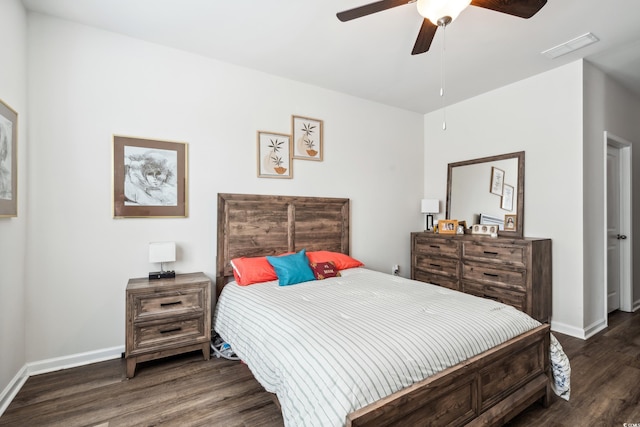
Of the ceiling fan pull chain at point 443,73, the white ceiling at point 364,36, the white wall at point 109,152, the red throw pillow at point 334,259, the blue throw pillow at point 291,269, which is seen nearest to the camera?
the white ceiling at point 364,36

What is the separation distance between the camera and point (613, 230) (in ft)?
12.3

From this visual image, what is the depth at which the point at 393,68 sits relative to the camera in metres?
3.28

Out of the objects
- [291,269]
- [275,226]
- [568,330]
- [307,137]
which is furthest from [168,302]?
[568,330]

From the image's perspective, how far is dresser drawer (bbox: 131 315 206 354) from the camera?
7.81ft

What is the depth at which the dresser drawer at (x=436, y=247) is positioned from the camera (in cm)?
383

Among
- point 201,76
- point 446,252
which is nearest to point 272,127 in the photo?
point 201,76

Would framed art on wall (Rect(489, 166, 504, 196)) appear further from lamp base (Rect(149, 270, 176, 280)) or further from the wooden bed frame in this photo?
lamp base (Rect(149, 270, 176, 280))

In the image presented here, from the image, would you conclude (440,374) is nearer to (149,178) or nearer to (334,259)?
(334,259)

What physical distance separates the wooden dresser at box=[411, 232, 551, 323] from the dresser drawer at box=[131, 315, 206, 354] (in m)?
2.95

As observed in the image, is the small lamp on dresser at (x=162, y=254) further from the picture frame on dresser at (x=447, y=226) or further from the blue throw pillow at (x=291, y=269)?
the picture frame on dresser at (x=447, y=226)

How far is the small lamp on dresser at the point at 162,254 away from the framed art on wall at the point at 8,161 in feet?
3.02

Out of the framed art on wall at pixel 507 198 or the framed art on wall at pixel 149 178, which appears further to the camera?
the framed art on wall at pixel 507 198

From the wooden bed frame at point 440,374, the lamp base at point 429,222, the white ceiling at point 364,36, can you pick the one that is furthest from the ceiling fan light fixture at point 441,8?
the lamp base at point 429,222

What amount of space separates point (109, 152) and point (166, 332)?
5.37 ft
